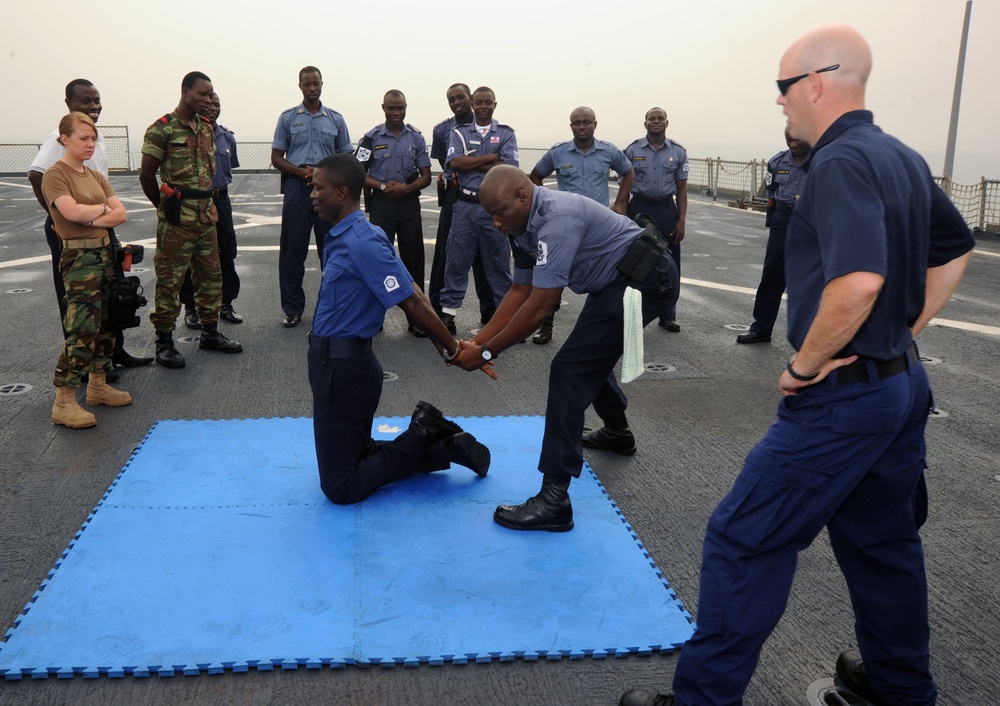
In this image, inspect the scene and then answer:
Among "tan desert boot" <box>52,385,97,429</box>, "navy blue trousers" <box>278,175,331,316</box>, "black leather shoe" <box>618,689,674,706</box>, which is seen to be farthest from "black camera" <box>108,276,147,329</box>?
"black leather shoe" <box>618,689,674,706</box>

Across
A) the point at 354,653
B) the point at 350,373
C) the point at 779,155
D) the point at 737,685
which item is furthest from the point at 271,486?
the point at 779,155

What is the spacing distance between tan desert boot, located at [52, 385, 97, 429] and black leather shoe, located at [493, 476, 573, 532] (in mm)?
2729

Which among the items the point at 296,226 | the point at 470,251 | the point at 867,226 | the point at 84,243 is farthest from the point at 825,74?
the point at 296,226

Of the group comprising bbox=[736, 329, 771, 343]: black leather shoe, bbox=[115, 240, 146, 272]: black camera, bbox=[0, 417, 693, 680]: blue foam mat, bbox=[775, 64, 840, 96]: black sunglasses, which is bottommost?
bbox=[0, 417, 693, 680]: blue foam mat

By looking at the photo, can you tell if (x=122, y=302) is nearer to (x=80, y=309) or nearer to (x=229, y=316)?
(x=80, y=309)

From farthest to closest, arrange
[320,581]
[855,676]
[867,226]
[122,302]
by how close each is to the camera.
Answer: [122,302] → [320,581] → [855,676] → [867,226]

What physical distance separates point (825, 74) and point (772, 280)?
4.99 metres

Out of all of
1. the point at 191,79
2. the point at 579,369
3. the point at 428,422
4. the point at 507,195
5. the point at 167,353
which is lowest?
the point at 167,353

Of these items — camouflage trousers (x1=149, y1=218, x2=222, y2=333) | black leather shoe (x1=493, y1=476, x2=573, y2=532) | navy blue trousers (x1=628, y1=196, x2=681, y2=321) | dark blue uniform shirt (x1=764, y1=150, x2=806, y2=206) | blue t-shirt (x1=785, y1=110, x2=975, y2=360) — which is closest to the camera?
blue t-shirt (x1=785, y1=110, x2=975, y2=360)

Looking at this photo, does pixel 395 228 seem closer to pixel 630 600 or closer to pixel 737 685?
pixel 630 600

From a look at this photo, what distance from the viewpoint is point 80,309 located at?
4.73 m

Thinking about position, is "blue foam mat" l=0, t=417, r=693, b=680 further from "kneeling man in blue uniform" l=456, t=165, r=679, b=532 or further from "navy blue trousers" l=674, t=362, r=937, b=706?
"navy blue trousers" l=674, t=362, r=937, b=706

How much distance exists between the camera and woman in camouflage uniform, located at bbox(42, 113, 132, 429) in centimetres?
456

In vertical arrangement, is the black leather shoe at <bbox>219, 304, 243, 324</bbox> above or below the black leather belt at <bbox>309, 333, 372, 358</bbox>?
below
